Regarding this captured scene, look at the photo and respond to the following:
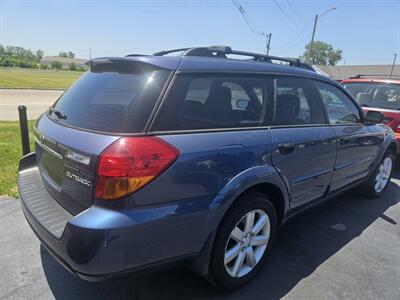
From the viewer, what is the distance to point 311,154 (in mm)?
2982

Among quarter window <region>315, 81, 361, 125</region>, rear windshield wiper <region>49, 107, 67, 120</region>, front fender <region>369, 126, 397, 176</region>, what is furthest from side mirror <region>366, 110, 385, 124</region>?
rear windshield wiper <region>49, 107, 67, 120</region>

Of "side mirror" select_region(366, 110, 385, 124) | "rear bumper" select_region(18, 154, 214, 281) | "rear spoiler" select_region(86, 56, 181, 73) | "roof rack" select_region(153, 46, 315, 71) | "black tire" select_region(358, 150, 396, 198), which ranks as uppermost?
"roof rack" select_region(153, 46, 315, 71)

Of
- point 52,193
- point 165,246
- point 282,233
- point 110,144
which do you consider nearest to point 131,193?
point 110,144

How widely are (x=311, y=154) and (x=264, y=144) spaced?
0.75 m

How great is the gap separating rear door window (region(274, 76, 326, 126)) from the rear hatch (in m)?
1.16

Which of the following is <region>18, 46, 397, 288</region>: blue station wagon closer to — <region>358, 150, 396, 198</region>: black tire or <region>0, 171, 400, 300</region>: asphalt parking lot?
<region>0, 171, 400, 300</region>: asphalt parking lot

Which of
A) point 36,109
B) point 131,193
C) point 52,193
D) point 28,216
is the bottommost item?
point 36,109

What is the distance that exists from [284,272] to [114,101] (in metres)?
2.02

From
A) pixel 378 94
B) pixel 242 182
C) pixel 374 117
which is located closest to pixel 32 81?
pixel 378 94

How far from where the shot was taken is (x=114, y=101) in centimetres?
218

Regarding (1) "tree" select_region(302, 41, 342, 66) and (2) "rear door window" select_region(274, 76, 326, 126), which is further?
(1) "tree" select_region(302, 41, 342, 66)

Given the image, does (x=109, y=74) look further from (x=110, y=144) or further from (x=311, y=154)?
(x=311, y=154)

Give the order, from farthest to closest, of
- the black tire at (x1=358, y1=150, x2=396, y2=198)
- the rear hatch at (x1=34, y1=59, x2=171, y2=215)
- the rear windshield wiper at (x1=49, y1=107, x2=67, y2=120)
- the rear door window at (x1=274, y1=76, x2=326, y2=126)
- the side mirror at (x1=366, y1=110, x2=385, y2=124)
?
1. the black tire at (x1=358, y1=150, x2=396, y2=198)
2. the side mirror at (x1=366, y1=110, x2=385, y2=124)
3. the rear door window at (x1=274, y1=76, x2=326, y2=126)
4. the rear windshield wiper at (x1=49, y1=107, x2=67, y2=120)
5. the rear hatch at (x1=34, y1=59, x2=171, y2=215)

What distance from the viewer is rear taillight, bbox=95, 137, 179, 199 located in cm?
178
